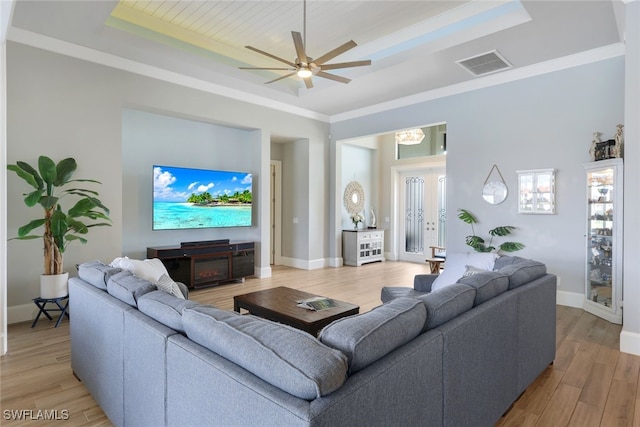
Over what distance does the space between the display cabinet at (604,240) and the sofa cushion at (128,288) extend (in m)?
4.58

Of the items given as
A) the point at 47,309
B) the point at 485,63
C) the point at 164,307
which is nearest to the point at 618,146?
the point at 485,63

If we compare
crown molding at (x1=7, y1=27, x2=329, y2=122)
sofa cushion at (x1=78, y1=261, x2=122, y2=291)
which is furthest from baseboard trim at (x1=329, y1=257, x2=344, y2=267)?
sofa cushion at (x1=78, y1=261, x2=122, y2=291)

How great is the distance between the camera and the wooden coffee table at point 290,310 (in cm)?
278

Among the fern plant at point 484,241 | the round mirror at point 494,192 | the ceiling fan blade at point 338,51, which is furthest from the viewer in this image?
the round mirror at point 494,192

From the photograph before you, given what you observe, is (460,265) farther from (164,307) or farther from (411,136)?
(411,136)

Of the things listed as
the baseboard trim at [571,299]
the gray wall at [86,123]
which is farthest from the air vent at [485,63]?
the gray wall at [86,123]

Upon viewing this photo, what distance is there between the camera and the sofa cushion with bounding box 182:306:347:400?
1017 millimetres

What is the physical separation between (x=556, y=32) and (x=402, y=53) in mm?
1677

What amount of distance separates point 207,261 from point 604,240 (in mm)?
5230

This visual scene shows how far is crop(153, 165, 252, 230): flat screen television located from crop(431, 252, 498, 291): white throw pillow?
12.6ft

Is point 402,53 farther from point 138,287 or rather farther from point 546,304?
point 138,287

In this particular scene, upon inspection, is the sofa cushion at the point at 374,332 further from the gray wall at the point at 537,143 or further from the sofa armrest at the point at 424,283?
the gray wall at the point at 537,143

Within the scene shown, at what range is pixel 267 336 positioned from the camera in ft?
4.03

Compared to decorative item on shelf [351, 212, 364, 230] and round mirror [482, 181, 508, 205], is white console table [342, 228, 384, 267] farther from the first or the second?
round mirror [482, 181, 508, 205]
